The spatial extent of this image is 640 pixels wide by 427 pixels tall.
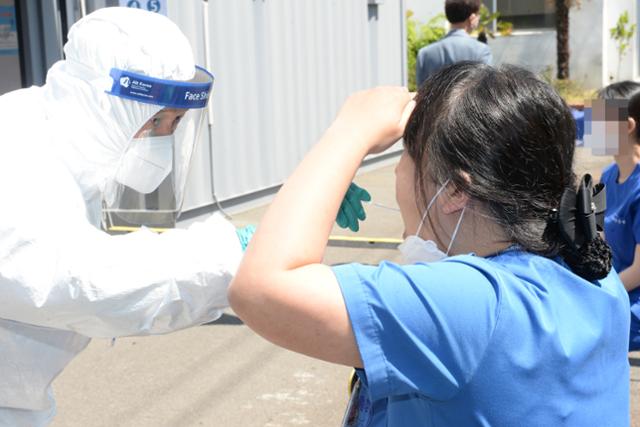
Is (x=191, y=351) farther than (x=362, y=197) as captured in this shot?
Yes

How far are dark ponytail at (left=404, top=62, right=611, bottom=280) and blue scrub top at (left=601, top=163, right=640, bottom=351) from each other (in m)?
2.17

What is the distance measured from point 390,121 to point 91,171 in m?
0.93

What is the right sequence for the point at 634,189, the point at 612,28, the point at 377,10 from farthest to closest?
1. the point at 612,28
2. the point at 377,10
3. the point at 634,189

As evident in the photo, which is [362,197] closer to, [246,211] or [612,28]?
[246,211]

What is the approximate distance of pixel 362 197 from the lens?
6.51 feet

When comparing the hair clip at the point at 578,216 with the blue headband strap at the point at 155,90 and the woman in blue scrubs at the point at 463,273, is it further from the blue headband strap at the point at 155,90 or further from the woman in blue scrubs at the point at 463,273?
the blue headband strap at the point at 155,90

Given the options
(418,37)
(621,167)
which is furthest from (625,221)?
(418,37)

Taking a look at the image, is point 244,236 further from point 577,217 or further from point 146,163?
point 577,217

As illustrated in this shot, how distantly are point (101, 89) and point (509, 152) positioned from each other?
117 cm

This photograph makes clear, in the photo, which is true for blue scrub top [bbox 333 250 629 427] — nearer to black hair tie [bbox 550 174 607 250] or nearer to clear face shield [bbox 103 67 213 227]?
black hair tie [bbox 550 174 607 250]

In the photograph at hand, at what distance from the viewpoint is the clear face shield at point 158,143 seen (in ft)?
7.20

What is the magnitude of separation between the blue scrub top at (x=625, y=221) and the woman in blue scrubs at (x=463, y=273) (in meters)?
2.09

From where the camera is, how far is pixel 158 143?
7.98 feet

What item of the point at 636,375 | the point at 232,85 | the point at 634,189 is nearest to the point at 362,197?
the point at 634,189
